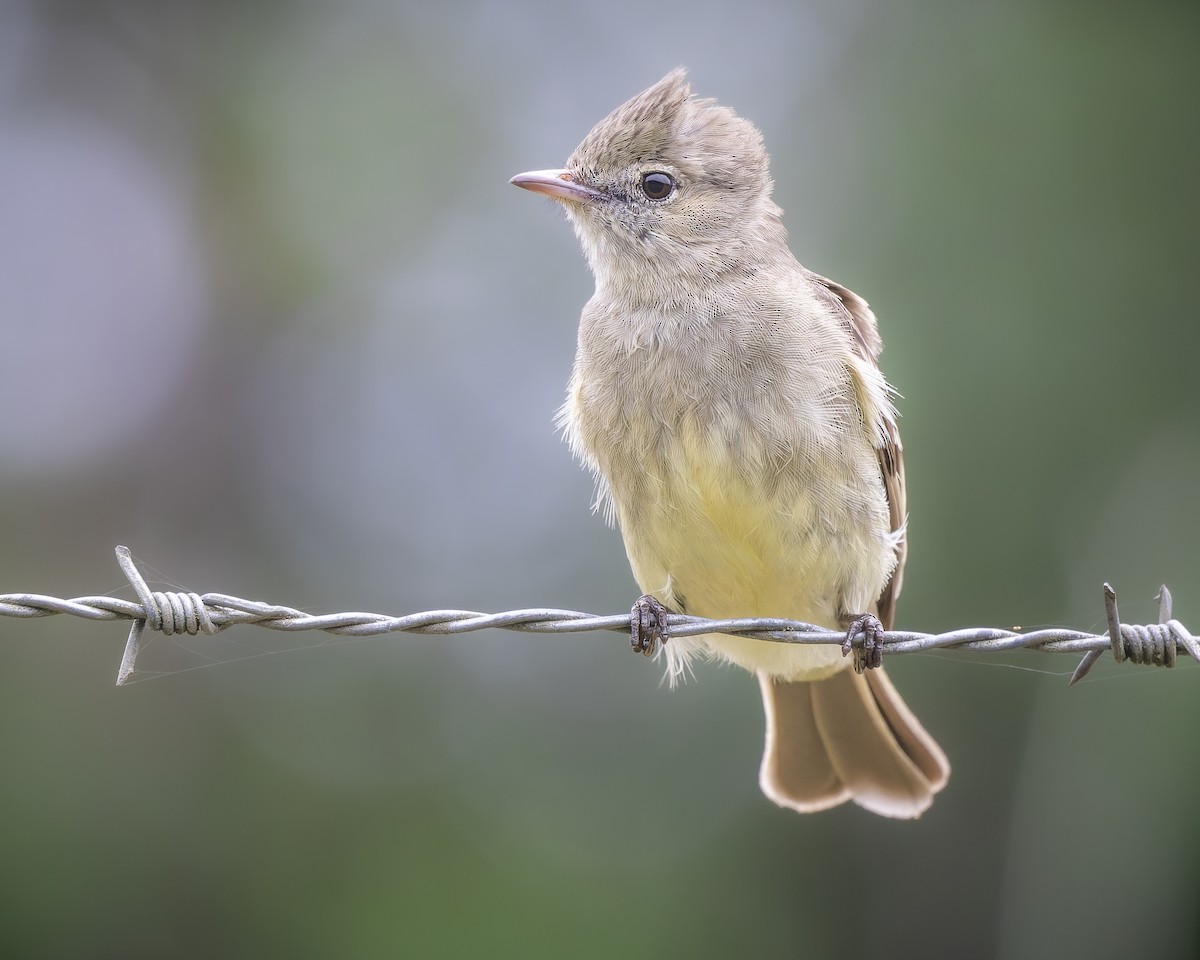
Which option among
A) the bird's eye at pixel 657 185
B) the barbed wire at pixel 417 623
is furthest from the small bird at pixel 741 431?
the barbed wire at pixel 417 623

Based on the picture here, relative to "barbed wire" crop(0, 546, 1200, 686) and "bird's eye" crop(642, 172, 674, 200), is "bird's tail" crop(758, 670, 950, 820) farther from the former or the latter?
"bird's eye" crop(642, 172, 674, 200)

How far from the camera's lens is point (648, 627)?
12.5 feet

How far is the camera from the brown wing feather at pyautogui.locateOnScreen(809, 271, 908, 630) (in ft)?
13.5

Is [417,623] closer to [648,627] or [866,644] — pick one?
[648,627]

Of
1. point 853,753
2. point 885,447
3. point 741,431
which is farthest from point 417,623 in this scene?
point 853,753

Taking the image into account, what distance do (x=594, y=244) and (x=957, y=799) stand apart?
3384 mm

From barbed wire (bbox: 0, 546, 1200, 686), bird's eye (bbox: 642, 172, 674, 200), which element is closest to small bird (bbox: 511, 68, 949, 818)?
bird's eye (bbox: 642, 172, 674, 200)

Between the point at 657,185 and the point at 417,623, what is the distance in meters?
2.30

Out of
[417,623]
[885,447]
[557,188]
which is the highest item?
[557,188]

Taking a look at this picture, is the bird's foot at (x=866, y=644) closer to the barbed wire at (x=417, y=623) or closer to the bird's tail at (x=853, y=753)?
the bird's tail at (x=853, y=753)

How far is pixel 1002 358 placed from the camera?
6.14m

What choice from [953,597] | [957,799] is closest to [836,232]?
[953,597]

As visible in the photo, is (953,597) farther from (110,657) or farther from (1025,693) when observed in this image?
(110,657)

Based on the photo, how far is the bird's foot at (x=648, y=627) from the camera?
12.4 feet
